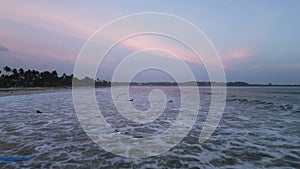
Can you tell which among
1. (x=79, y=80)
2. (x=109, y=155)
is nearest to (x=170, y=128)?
(x=109, y=155)

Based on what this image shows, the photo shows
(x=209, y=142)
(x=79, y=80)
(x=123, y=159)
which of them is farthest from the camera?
(x=79, y=80)

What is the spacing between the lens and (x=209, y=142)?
27.0ft

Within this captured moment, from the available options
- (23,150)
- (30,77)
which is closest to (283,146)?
(23,150)

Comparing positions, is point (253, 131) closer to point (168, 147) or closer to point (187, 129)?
point (187, 129)

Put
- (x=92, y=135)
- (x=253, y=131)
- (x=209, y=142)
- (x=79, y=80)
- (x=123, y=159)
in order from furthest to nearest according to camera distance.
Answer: (x=79, y=80)
(x=253, y=131)
(x=92, y=135)
(x=209, y=142)
(x=123, y=159)

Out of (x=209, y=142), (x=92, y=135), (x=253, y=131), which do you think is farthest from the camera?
(x=253, y=131)

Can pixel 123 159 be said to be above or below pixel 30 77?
below

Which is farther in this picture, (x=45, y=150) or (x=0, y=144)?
(x=0, y=144)

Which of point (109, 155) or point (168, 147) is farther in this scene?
point (168, 147)

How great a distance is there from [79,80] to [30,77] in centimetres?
7269

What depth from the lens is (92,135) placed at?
9.05 m

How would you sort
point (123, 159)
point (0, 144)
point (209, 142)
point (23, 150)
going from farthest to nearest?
point (209, 142), point (0, 144), point (23, 150), point (123, 159)

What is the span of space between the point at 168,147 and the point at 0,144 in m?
6.34

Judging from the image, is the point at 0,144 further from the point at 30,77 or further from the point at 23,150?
the point at 30,77
